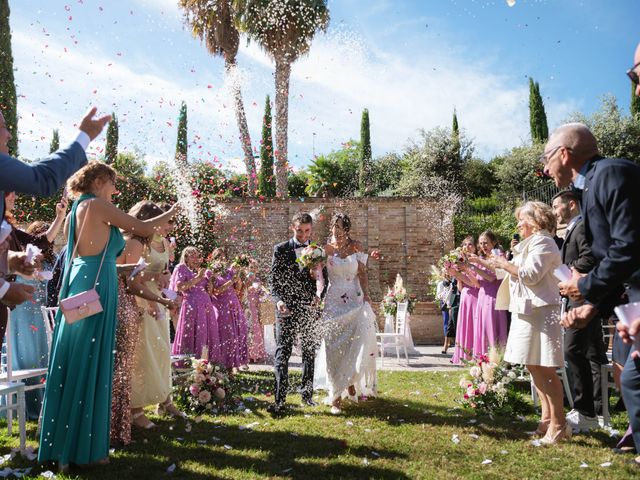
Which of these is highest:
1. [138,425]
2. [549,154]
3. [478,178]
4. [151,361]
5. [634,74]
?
[478,178]

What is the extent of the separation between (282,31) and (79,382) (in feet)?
67.3

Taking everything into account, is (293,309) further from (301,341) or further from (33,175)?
(33,175)

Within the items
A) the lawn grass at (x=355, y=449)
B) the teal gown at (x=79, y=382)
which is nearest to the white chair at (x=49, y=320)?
the lawn grass at (x=355, y=449)

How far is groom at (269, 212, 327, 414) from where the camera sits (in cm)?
584

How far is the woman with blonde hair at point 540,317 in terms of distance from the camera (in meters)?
4.53

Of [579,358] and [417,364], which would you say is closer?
[579,358]

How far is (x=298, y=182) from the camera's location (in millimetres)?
41500

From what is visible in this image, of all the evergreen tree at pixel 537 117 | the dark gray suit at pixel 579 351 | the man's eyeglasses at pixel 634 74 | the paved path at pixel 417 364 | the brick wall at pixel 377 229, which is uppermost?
the evergreen tree at pixel 537 117

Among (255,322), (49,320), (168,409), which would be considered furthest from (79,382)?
(255,322)

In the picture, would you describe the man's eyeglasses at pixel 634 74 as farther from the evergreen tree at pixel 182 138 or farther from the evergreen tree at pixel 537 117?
the evergreen tree at pixel 537 117

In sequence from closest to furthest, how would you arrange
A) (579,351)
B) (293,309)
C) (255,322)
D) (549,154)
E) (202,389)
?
(549,154)
(579,351)
(202,389)
(293,309)
(255,322)

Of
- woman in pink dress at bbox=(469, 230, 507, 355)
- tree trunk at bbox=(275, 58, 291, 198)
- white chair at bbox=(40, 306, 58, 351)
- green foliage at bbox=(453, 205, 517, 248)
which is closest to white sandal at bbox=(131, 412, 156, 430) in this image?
white chair at bbox=(40, 306, 58, 351)

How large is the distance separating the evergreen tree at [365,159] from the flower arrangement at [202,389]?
26263mm

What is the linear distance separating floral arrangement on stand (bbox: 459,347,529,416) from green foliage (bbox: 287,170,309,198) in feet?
114
